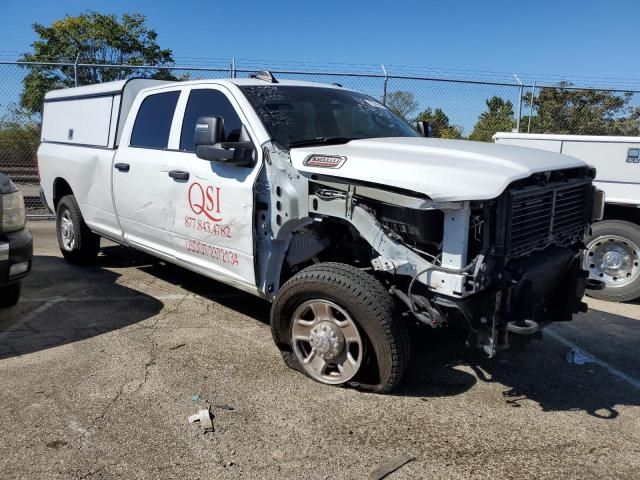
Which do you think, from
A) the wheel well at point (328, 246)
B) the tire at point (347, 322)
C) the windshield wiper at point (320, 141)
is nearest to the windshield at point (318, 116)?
the windshield wiper at point (320, 141)

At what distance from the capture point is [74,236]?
6691 mm

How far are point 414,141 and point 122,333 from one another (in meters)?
2.84

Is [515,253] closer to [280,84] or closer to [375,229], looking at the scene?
[375,229]

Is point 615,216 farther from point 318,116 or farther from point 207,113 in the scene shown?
point 207,113

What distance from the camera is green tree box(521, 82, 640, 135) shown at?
38.8ft

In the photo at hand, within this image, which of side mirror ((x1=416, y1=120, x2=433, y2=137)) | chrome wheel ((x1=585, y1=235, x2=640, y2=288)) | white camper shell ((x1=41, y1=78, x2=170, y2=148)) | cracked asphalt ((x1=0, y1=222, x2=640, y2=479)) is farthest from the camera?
chrome wheel ((x1=585, y1=235, x2=640, y2=288))

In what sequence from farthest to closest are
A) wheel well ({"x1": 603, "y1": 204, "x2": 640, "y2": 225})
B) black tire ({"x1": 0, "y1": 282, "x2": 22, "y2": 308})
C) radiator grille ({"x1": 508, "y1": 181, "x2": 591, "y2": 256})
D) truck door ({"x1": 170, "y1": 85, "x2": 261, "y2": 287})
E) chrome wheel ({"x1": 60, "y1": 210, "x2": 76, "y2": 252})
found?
chrome wheel ({"x1": 60, "y1": 210, "x2": 76, "y2": 252}) → wheel well ({"x1": 603, "y1": 204, "x2": 640, "y2": 225}) → black tire ({"x1": 0, "y1": 282, "x2": 22, "y2": 308}) → truck door ({"x1": 170, "y1": 85, "x2": 261, "y2": 287}) → radiator grille ({"x1": 508, "y1": 181, "x2": 591, "y2": 256})

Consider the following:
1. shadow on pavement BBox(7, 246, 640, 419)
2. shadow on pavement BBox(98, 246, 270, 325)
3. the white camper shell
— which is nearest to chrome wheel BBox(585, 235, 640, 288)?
shadow on pavement BBox(7, 246, 640, 419)

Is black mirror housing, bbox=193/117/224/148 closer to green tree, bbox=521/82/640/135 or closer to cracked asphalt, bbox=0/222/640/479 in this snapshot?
cracked asphalt, bbox=0/222/640/479

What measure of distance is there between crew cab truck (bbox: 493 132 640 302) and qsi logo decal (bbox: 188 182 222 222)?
4059mm

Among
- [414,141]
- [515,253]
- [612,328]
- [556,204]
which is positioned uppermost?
[414,141]

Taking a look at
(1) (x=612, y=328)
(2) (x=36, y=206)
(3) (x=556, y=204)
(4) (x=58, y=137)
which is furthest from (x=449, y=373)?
(2) (x=36, y=206)

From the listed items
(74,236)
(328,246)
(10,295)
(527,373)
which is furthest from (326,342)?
(74,236)

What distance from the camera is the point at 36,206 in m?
10.9
